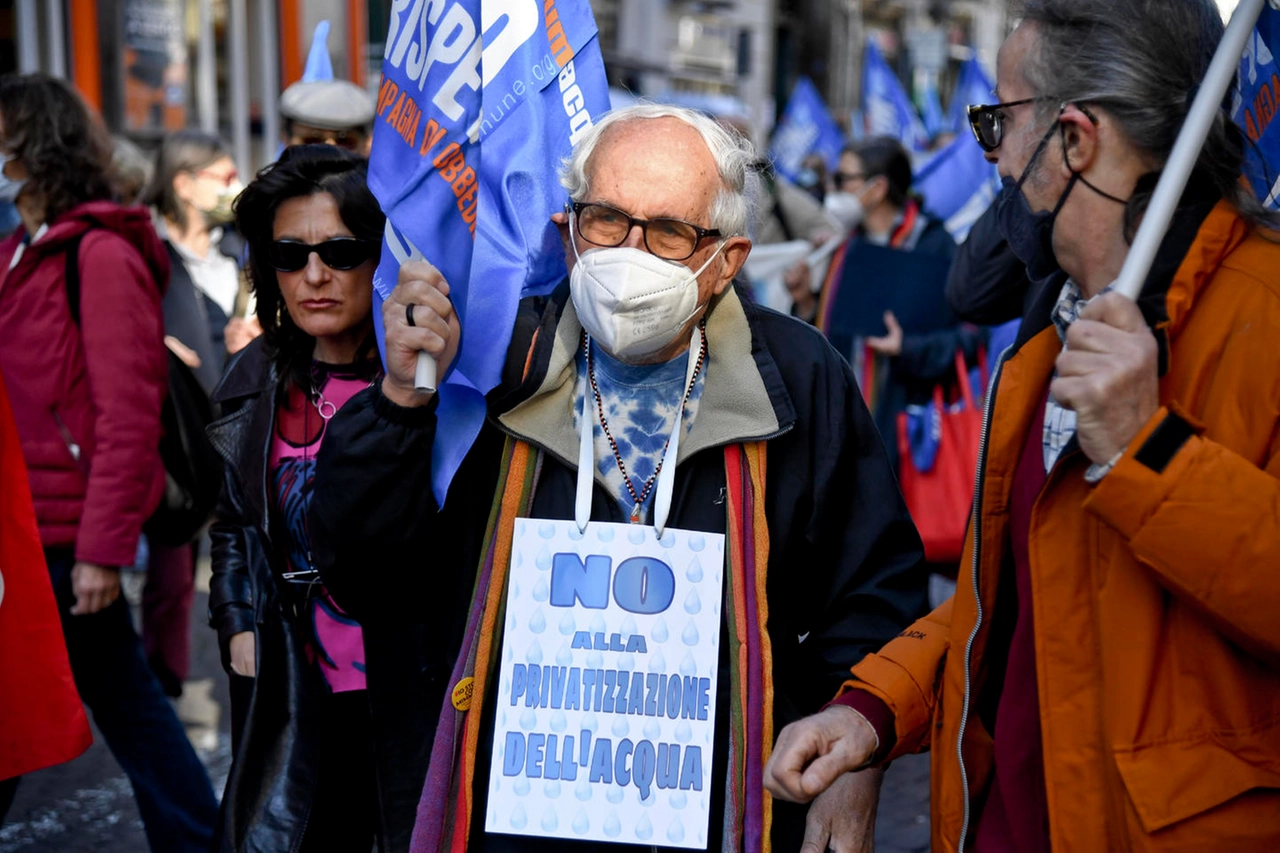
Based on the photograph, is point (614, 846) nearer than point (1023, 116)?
No

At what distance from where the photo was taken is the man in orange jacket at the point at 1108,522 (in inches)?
66.8

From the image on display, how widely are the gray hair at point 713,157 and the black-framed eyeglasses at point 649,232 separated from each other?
0.05 metres

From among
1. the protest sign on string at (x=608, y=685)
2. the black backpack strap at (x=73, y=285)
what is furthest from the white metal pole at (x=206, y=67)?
the protest sign on string at (x=608, y=685)

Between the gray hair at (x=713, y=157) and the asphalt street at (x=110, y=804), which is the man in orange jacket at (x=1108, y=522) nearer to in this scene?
the gray hair at (x=713, y=157)

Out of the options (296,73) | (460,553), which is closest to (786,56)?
(296,73)

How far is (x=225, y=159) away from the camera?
6867mm

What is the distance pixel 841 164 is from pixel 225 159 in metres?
2.85

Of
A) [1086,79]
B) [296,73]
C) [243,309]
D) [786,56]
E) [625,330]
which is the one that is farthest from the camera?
[786,56]

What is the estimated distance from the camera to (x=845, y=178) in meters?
6.81

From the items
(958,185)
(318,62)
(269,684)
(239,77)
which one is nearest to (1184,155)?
(269,684)

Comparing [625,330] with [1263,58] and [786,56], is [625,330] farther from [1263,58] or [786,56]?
[786,56]

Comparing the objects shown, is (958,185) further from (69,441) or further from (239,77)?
(239,77)

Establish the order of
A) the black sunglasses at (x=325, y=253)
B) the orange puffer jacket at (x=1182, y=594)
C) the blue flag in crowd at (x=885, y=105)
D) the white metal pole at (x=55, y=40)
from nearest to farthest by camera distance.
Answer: the orange puffer jacket at (x=1182, y=594) → the black sunglasses at (x=325, y=253) → the blue flag in crowd at (x=885, y=105) → the white metal pole at (x=55, y=40)

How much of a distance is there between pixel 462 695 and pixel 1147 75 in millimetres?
1333
